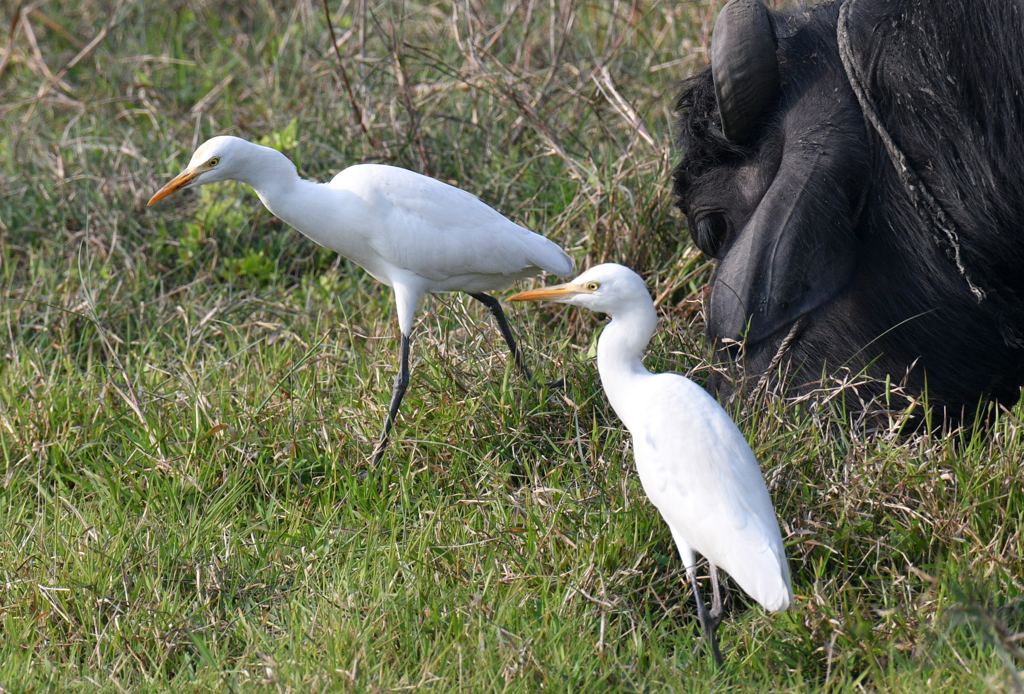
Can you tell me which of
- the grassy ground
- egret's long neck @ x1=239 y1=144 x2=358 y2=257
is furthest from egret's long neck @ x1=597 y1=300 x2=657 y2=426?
egret's long neck @ x1=239 y1=144 x2=358 y2=257

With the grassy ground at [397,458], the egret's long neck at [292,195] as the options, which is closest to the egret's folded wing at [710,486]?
the grassy ground at [397,458]

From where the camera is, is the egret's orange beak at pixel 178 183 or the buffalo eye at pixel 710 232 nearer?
the egret's orange beak at pixel 178 183

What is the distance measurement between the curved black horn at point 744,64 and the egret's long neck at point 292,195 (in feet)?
4.09

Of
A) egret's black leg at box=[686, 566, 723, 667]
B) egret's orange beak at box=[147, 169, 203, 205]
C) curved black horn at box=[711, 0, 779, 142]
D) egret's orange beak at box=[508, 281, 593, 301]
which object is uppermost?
curved black horn at box=[711, 0, 779, 142]

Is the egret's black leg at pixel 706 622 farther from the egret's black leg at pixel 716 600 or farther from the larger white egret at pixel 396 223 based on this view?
the larger white egret at pixel 396 223

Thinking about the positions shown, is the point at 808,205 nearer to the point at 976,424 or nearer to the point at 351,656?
the point at 976,424

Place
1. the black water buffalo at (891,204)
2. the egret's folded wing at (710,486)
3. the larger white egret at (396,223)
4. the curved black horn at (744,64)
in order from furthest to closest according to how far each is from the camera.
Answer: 1. the larger white egret at (396,223)
2. the curved black horn at (744,64)
3. the black water buffalo at (891,204)
4. the egret's folded wing at (710,486)

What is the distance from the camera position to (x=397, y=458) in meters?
3.56

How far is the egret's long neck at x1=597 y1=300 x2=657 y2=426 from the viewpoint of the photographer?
269 centimetres

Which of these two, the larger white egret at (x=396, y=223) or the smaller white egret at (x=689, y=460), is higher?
the smaller white egret at (x=689, y=460)

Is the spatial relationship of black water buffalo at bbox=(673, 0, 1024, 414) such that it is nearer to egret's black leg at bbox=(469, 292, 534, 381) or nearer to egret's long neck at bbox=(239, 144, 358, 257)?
egret's black leg at bbox=(469, 292, 534, 381)

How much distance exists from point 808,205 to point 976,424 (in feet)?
2.59

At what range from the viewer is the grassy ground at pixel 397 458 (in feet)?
8.62

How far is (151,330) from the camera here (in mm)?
4664
